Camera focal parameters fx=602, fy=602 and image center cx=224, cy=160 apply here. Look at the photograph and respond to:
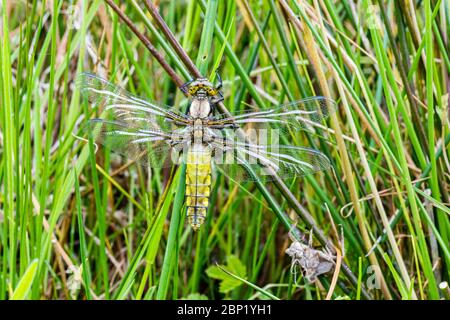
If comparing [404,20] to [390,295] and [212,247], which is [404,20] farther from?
[212,247]

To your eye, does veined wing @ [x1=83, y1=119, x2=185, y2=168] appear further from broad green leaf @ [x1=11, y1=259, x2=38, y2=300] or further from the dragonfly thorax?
broad green leaf @ [x1=11, y1=259, x2=38, y2=300]

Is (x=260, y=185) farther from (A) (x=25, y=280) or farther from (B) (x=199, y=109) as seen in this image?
(A) (x=25, y=280)

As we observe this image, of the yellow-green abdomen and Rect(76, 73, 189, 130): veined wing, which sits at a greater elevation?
Rect(76, 73, 189, 130): veined wing

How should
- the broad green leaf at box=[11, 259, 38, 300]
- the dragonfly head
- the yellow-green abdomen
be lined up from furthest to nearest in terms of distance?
the yellow-green abdomen, the dragonfly head, the broad green leaf at box=[11, 259, 38, 300]

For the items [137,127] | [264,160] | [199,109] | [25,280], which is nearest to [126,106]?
[137,127]

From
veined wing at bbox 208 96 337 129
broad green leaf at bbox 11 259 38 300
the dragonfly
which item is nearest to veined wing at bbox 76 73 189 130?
the dragonfly

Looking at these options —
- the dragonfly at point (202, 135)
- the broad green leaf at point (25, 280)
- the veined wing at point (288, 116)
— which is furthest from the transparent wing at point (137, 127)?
the broad green leaf at point (25, 280)
